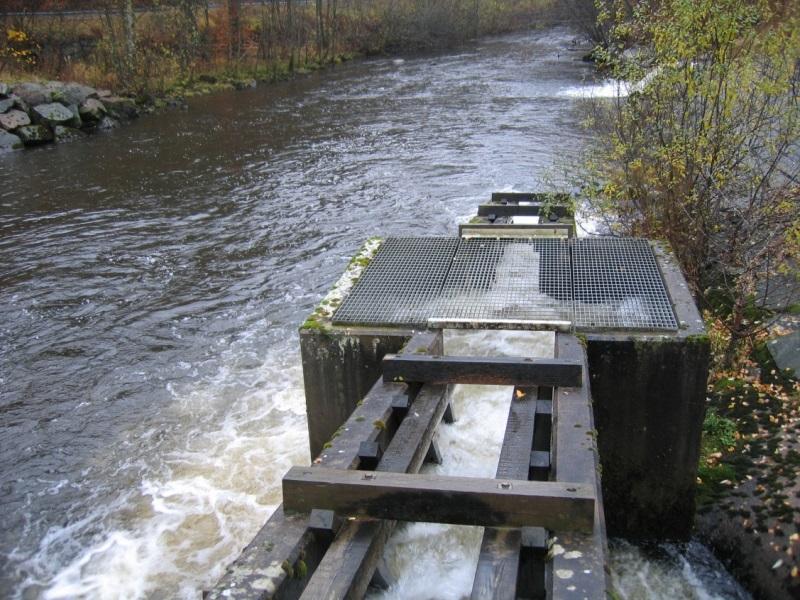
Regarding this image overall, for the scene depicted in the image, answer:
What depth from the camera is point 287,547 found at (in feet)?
11.9

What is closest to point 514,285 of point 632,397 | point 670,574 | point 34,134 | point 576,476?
point 632,397

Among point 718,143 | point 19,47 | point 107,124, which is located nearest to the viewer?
point 718,143

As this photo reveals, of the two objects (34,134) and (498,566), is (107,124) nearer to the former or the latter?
(34,134)

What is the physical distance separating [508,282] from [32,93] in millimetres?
22634

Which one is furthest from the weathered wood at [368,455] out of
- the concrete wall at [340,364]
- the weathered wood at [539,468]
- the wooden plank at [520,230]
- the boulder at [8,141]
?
the boulder at [8,141]

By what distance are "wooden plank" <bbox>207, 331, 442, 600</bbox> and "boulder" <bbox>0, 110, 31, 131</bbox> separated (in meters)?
22.1

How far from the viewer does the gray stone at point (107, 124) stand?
2534 cm

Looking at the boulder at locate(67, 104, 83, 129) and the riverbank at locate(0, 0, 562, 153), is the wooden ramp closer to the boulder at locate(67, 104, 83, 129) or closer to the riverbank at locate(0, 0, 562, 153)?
the riverbank at locate(0, 0, 562, 153)

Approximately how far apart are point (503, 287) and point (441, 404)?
71.7 inches

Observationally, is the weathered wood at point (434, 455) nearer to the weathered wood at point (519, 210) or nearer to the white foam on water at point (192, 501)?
the white foam on water at point (192, 501)

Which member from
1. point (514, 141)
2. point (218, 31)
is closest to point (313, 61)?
point (218, 31)

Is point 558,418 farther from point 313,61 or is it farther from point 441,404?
point 313,61

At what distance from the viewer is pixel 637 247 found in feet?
24.8

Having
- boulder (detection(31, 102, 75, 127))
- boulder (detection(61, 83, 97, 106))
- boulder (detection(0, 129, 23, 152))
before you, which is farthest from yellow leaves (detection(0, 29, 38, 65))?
boulder (detection(0, 129, 23, 152))
